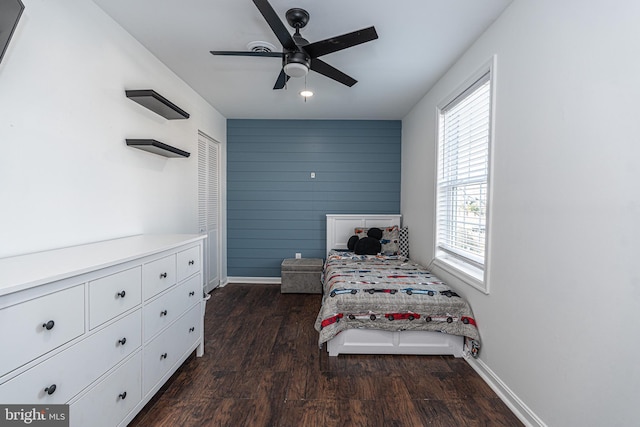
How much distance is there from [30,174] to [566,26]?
2.92 m

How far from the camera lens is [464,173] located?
8.70ft

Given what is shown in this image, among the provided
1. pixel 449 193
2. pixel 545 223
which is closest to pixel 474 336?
pixel 545 223

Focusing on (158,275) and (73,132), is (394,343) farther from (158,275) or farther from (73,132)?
(73,132)

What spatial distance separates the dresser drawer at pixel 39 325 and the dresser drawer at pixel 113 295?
0.21ft

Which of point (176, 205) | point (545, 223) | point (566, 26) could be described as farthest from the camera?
point (176, 205)

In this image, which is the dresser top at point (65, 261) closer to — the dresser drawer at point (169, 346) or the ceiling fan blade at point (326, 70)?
the dresser drawer at point (169, 346)

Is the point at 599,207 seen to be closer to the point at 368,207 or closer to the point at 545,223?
the point at 545,223

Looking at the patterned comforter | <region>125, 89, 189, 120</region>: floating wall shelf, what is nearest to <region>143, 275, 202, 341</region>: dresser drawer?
the patterned comforter

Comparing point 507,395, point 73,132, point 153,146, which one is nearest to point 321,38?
point 153,146

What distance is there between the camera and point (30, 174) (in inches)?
60.4

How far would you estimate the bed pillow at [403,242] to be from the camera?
4.17 meters

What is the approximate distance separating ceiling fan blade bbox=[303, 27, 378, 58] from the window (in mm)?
1048

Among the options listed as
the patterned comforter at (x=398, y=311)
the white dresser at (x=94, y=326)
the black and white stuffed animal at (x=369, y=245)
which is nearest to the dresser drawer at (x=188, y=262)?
the white dresser at (x=94, y=326)

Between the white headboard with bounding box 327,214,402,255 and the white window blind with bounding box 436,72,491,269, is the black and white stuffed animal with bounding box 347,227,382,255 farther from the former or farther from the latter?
the white window blind with bounding box 436,72,491,269
